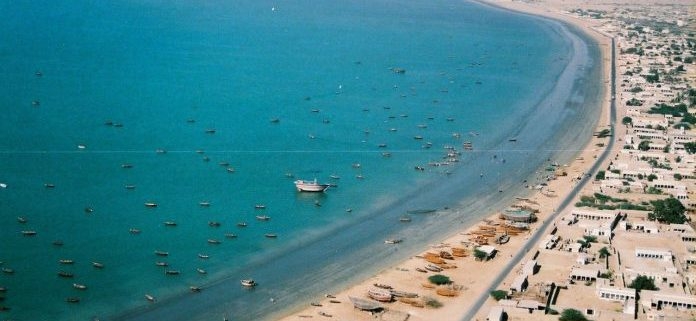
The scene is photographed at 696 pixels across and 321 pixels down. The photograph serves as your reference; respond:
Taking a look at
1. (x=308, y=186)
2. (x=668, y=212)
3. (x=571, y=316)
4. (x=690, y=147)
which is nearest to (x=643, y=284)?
(x=571, y=316)

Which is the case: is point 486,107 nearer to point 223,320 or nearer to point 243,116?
point 243,116

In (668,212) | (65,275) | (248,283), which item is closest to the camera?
(65,275)

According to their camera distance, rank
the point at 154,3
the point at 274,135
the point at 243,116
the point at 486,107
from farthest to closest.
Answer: the point at 154,3, the point at 486,107, the point at 243,116, the point at 274,135

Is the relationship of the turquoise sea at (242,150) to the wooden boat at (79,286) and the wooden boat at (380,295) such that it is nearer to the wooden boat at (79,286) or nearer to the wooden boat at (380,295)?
the wooden boat at (79,286)

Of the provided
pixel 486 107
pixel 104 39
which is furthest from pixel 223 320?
pixel 104 39

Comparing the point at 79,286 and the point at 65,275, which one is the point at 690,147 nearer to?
the point at 79,286

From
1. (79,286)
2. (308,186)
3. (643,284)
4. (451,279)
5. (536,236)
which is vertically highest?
(643,284)
